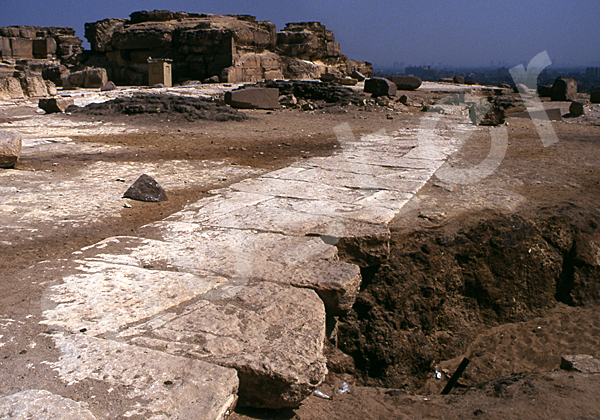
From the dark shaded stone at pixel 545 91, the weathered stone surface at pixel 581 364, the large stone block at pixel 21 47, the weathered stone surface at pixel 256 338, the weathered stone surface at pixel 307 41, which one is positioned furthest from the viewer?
the weathered stone surface at pixel 307 41

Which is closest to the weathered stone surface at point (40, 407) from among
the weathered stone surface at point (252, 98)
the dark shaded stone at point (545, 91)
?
the weathered stone surface at point (252, 98)

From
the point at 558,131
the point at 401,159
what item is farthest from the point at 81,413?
the point at 558,131

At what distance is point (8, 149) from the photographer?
4.92 meters

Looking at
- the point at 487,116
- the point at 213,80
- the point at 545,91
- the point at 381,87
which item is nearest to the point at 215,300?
the point at 487,116

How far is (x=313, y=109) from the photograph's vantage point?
1177 cm

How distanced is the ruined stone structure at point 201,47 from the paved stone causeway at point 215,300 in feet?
44.5

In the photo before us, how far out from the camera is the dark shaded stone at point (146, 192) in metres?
4.14

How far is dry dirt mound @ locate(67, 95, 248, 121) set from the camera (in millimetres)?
9518


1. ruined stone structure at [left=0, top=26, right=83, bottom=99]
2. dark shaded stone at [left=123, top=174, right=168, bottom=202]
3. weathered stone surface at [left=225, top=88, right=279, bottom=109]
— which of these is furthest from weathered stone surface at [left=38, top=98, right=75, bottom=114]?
ruined stone structure at [left=0, top=26, right=83, bottom=99]

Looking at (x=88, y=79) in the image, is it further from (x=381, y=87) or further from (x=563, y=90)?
(x=563, y=90)

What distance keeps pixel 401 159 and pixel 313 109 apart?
6243 millimetres

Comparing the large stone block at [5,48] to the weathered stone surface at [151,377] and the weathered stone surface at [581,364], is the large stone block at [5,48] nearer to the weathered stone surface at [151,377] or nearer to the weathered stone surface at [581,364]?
the weathered stone surface at [151,377]

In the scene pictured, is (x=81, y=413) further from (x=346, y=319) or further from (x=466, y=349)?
(x=466, y=349)

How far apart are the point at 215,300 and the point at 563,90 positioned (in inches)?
639
